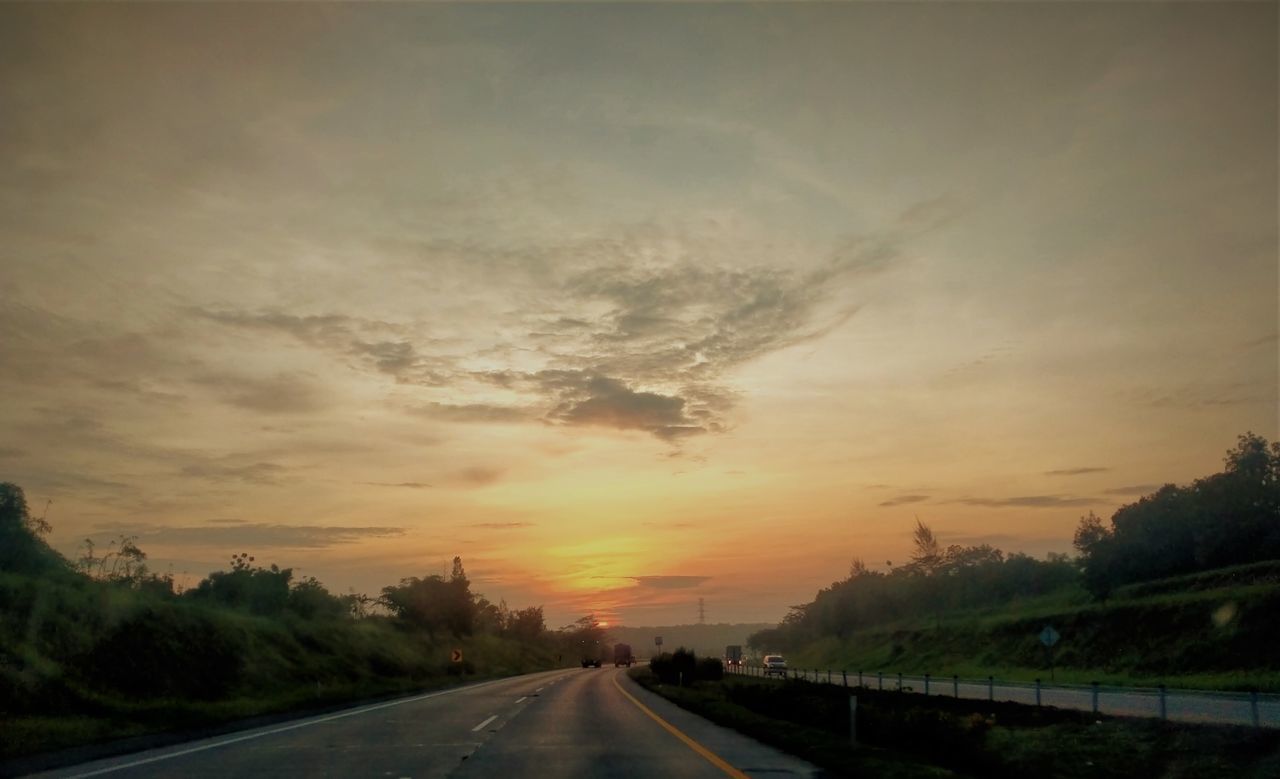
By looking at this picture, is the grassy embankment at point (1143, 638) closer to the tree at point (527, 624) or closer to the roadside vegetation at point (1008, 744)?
the roadside vegetation at point (1008, 744)

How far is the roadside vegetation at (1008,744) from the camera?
16812mm

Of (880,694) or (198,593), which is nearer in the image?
(880,694)

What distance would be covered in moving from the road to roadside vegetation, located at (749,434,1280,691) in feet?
116

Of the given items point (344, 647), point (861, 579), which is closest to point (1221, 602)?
point (344, 647)

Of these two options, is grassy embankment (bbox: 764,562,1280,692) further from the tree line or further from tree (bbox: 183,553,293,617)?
tree (bbox: 183,553,293,617)

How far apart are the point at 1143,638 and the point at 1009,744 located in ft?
151

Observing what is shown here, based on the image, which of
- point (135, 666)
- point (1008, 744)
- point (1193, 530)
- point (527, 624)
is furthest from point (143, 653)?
point (527, 624)

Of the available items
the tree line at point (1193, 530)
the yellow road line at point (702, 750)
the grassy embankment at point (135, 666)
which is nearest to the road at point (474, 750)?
the yellow road line at point (702, 750)

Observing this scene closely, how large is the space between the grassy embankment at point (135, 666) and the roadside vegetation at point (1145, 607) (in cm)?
4087

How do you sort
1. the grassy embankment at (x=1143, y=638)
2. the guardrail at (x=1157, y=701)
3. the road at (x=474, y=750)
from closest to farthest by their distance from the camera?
the road at (x=474, y=750), the guardrail at (x=1157, y=701), the grassy embankment at (x=1143, y=638)

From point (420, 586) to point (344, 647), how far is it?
51.1 m

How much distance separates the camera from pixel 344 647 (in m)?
64.3

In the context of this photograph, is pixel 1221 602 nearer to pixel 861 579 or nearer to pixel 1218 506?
pixel 1218 506

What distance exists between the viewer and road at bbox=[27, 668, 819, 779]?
15.5 meters
